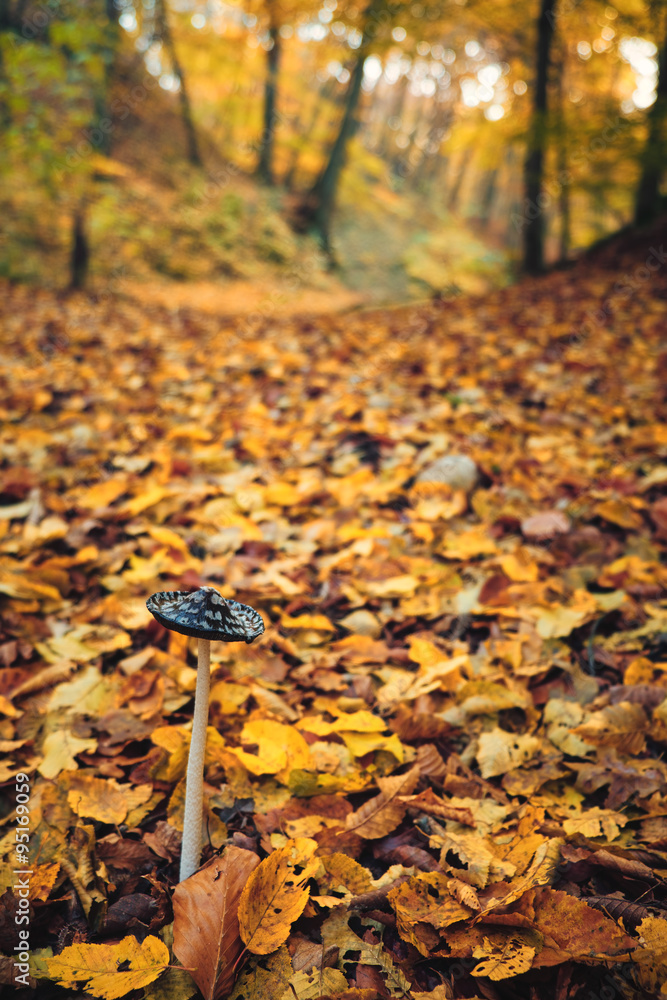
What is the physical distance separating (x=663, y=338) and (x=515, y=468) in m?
→ 2.82

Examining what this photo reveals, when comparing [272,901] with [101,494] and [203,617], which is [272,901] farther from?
[101,494]

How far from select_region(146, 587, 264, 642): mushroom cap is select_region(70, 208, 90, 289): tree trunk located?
25.0 feet

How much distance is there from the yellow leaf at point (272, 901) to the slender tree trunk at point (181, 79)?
16.4 meters

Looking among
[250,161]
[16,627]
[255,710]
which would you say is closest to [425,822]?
[255,710]

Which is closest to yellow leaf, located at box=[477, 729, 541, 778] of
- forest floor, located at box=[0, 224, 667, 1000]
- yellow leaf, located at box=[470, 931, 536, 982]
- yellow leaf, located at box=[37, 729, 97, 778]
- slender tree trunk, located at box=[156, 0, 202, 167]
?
forest floor, located at box=[0, 224, 667, 1000]

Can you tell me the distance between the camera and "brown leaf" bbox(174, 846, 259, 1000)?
40.7 inches

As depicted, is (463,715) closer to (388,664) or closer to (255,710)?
(388,664)

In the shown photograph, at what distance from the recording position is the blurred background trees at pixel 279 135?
6402 millimetres

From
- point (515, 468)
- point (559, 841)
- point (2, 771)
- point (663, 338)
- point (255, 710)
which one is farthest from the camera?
point (663, 338)

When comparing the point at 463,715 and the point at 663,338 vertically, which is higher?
the point at 663,338

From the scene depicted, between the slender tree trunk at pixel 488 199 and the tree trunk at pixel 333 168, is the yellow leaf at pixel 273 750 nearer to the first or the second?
the tree trunk at pixel 333 168

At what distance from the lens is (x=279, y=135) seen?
16719mm

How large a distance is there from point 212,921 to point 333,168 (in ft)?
46.1

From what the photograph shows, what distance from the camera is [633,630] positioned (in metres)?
1.95
